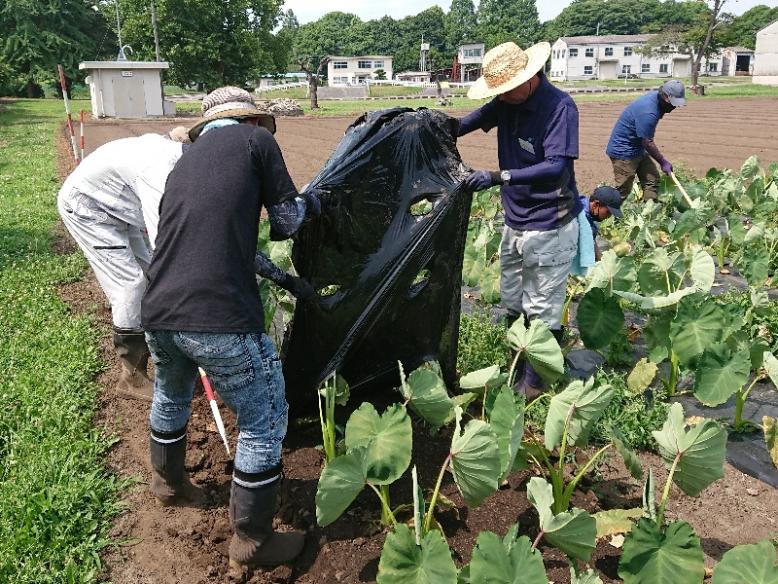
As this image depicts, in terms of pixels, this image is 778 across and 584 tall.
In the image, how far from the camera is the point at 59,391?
156 inches

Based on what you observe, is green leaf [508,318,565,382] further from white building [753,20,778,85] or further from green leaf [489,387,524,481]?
white building [753,20,778,85]

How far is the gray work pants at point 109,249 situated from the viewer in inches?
140

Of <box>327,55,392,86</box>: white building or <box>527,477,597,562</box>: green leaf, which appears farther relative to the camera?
<box>327,55,392,86</box>: white building

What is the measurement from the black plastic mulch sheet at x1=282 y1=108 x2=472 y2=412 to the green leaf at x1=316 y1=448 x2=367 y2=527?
76 centimetres

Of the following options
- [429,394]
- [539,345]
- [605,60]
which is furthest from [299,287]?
[605,60]

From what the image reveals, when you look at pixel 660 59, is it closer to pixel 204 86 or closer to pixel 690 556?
pixel 204 86

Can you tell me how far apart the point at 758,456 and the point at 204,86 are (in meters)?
42.9

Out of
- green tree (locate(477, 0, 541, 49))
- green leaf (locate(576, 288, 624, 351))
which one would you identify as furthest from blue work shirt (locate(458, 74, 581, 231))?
green tree (locate(477, 0, 541, 49))

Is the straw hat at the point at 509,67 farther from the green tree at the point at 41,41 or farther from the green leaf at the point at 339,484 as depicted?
the green tree at the point at 41,41

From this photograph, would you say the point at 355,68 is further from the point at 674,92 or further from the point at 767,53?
the point at 674,92

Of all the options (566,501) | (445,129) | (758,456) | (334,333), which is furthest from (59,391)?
(758,456)

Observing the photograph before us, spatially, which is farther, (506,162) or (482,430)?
(506,162)

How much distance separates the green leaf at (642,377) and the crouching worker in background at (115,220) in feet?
8.69

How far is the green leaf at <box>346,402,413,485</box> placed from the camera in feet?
8.22
